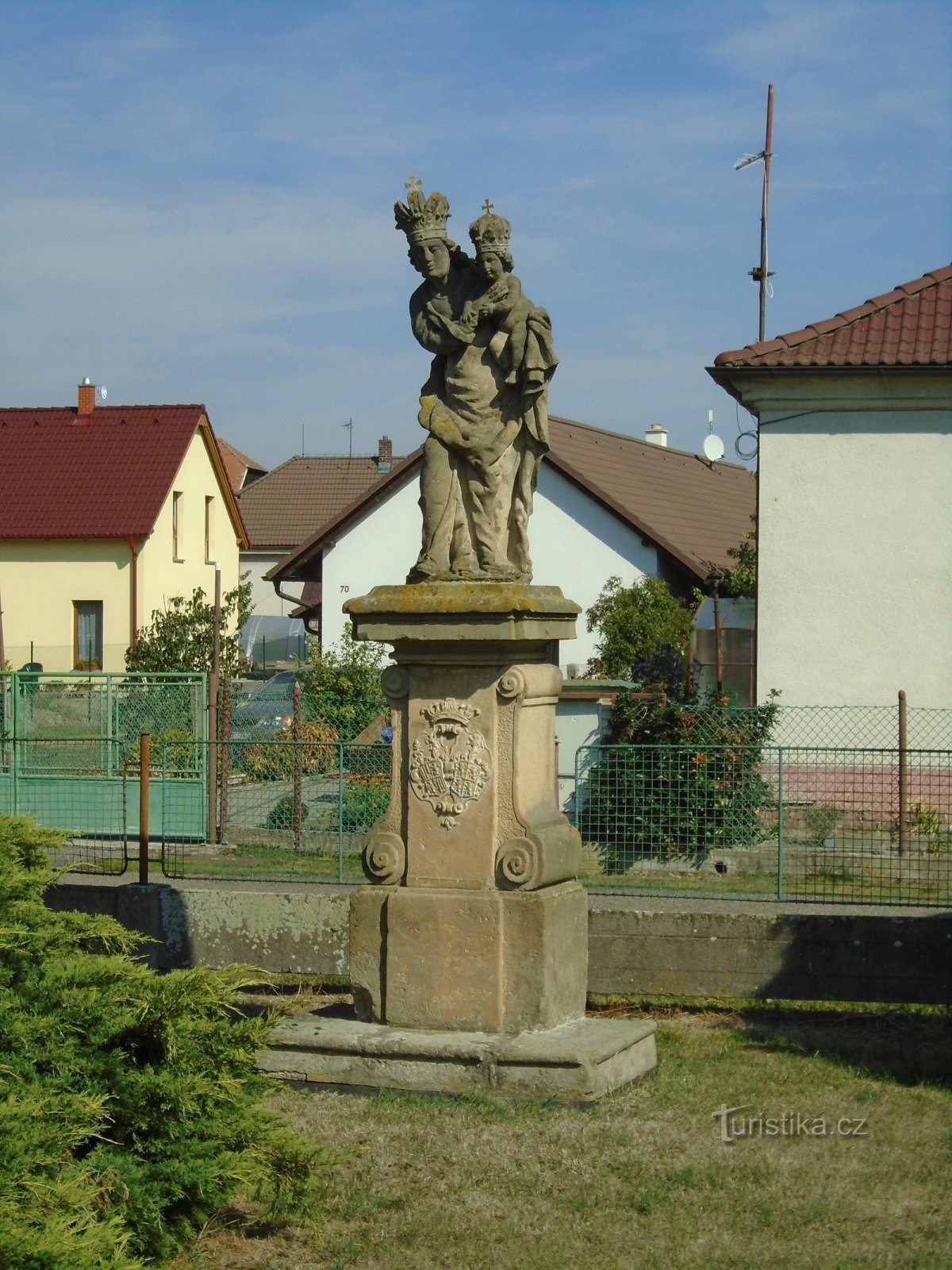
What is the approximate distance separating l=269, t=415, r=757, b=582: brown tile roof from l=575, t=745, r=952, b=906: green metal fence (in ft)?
56.4

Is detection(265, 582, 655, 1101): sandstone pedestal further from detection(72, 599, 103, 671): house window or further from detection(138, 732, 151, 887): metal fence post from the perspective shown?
detection(72, 599, 103, 671): house window

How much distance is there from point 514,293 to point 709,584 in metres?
20.4

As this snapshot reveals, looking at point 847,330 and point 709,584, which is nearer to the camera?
point 847,330

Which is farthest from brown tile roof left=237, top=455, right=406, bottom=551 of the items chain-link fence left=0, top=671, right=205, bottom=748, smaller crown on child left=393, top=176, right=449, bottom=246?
smaller crown on child left=393, top=176, right=449, bottom=246

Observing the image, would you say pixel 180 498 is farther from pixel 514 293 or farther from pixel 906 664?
pixel 514 293

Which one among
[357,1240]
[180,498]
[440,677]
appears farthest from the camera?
[180,498]

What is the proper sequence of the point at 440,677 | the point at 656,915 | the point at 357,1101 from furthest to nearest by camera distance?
the point at 656,915 → the point at 440,677 → the point at 357,1101

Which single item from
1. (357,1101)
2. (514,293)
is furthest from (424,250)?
(357,1101)

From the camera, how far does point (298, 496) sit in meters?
47.4

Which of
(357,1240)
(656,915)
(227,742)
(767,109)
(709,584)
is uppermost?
(767,109)

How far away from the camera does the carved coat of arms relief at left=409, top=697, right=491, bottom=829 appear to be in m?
7.09

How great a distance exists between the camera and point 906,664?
15.9 metres

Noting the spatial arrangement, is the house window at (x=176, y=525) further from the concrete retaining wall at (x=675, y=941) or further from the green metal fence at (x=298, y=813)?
the concrete retaining wall at (x=675, y=941)

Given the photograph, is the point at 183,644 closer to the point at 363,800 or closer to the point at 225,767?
the point at 225,767
